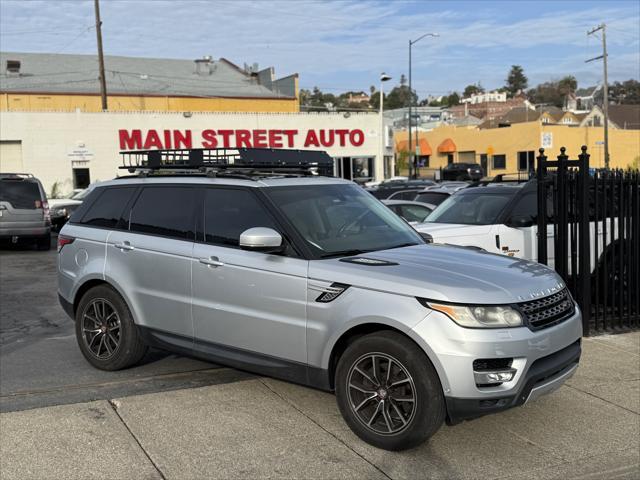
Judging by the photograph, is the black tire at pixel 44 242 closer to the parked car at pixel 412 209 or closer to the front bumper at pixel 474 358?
the parked car at pixel 412 209

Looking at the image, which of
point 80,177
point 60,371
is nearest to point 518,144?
point 80,177

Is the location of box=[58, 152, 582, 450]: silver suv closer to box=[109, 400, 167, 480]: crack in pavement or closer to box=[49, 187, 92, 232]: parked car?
box=[109, 400, 167, 480]: crack in pavement

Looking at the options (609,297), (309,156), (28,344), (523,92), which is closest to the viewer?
(309,156)

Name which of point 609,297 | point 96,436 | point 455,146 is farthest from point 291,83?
point 96,436

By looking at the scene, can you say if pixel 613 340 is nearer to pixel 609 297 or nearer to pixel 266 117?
pixel 609 297

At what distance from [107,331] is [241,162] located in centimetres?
193

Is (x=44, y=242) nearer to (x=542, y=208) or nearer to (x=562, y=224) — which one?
(x=542, y=208)

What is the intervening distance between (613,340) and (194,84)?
50.0m

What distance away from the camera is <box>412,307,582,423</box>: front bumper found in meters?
4.13

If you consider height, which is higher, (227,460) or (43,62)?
(43,62)

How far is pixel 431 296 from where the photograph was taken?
425 cm

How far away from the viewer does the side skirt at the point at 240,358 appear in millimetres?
4797

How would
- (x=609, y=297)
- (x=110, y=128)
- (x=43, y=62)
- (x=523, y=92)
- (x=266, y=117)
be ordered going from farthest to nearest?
(x=523, y=92) → (x=43, y=62) → (x=266, y=117) → (x=110, y=128) → (x=609, y=297)

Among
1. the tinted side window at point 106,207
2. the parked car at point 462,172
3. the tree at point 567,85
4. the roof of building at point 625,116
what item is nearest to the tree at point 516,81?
the tree at point 567,85
